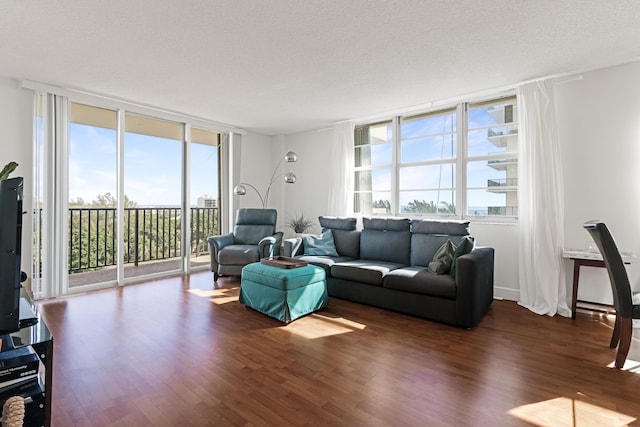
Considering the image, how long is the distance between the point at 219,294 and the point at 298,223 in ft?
7.45

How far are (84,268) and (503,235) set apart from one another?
238 inches

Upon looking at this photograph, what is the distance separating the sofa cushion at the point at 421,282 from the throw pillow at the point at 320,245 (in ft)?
3.77

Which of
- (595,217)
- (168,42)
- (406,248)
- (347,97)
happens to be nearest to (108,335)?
(168,42)

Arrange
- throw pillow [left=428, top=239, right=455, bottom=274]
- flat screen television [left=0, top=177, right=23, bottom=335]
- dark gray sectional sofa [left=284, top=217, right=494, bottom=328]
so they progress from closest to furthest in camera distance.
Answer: flat screen television [left=0, top=177, right=23, bottom=335] → dark gray sectional sofa [left=284, top=217, right=494, bottom=328] → throw pillow [left=428, top=239, right=455, bottom=274]

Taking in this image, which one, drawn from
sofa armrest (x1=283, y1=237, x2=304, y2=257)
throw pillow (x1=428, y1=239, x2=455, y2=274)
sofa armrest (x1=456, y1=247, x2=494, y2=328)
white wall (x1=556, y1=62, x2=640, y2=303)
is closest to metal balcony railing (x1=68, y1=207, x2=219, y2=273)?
sofa armrest (x1=283, y1=237, x2=304, y2=257)

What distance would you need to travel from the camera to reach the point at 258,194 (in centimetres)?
645

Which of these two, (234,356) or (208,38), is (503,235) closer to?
(234,356)

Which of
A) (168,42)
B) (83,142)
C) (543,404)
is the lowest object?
(543,404)

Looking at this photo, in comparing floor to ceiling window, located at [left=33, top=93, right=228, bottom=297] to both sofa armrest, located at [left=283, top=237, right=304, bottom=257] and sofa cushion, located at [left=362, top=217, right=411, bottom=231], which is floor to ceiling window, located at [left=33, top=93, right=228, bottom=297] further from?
sofa cushion, located at [left=362, top=217, right=411, bottom=231]

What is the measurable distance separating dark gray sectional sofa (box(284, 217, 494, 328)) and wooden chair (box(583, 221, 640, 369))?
0.93m

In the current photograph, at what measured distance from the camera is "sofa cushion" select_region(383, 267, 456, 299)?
9.95 feet

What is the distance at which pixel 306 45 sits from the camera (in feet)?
9.36

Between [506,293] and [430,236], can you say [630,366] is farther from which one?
[430,236]

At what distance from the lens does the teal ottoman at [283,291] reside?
10.2 ft
